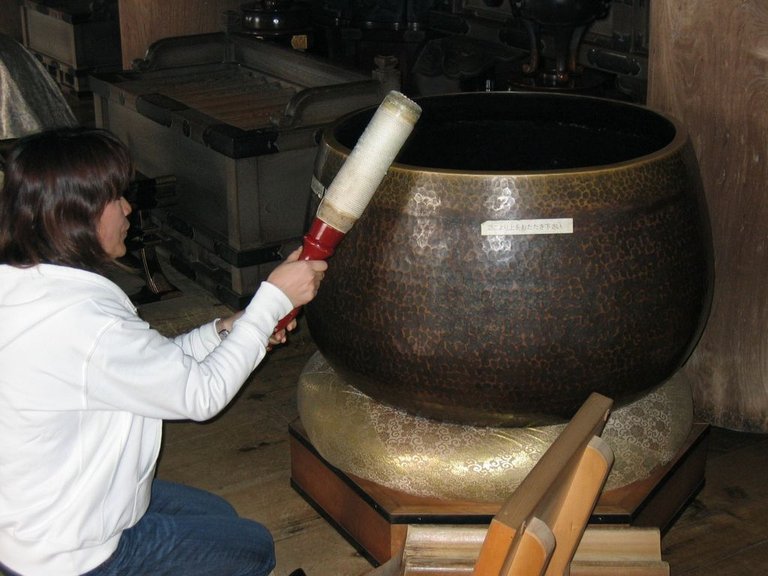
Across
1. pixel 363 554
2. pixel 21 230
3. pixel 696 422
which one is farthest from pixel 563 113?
pixel 21 230

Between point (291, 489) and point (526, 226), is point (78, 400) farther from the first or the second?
point (291, 489)

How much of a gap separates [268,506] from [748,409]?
1118mm

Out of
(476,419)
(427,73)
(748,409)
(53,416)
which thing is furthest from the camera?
(427,73)

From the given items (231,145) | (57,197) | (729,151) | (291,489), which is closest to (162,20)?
(231,145)

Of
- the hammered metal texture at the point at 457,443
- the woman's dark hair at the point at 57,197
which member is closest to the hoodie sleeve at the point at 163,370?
the woman's dark hair at the point at 57,197

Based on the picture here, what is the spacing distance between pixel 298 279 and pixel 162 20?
2.85 meters

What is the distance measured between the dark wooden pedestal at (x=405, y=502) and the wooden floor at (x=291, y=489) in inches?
1.7

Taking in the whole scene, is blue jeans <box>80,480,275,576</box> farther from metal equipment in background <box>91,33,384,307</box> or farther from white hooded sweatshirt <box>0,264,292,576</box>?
metal equipment in background <box>91,33,384,307</box>

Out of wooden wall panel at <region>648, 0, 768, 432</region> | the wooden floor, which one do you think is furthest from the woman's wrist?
wooden wall panel at <region>648, 0, 768, 432</region>

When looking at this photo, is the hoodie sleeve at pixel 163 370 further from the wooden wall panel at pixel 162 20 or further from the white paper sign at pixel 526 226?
the wooden wall panel at pixel 162 20

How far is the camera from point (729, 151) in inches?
90.7

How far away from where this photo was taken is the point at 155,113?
11.3ft

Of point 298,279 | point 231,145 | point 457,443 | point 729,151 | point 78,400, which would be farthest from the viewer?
point 231,145

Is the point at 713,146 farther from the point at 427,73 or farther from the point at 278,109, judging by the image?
the point at 427,73
